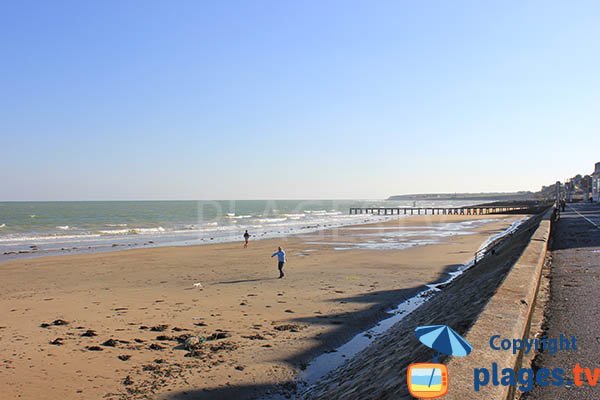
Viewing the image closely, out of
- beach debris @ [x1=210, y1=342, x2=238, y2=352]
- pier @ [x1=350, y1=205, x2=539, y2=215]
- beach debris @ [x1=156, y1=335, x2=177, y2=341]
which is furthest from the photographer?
pier @ [x1=350, y1=205, x2=539, y2=215]

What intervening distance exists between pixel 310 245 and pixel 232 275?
552 inches

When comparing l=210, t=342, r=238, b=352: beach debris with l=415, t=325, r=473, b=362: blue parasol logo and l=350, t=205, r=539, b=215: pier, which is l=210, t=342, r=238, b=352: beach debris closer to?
l=415, t=325, r=473, b=362: blue parasol logo

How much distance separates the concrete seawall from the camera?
306 cm

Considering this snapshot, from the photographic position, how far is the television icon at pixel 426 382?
110 inches

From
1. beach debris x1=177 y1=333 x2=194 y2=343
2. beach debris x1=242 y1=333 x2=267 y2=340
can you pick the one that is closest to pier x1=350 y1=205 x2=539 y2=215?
beach debris x1=242 y1=333 x2=267 y2=340

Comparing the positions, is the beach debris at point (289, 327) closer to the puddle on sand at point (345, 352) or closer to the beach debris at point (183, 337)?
the puddle on sand at point (345, 352)

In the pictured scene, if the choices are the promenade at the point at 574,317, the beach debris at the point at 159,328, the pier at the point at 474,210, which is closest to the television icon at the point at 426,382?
the promenade at the point at 574,317

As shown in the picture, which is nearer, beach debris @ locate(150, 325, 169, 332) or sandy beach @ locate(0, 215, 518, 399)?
sandy beach @ locate(0, 215, 518, 399)

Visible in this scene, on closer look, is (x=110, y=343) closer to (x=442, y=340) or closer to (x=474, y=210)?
(x=442, y=340)

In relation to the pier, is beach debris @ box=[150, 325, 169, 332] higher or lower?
lower

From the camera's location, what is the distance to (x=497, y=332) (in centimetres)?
419

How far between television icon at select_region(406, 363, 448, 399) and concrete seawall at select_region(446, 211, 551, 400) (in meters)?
0.18

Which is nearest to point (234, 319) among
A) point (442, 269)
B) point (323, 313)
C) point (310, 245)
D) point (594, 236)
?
point (323, 313)

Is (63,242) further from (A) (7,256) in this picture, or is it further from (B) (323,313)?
(B) (323,313)
